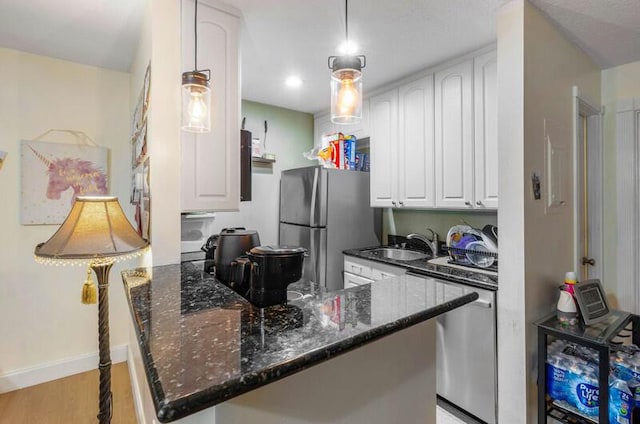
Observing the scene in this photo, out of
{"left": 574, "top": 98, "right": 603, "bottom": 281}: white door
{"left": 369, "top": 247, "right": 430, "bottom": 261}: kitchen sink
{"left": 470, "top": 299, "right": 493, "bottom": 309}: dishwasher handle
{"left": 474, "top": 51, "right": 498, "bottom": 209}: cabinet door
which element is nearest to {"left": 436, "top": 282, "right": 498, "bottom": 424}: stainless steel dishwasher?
{"left": 470, "top": 299, "right": 493, "bottom": 309}: dishwasher handle

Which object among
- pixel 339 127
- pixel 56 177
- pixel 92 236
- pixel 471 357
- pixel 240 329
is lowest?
pixel 471 357

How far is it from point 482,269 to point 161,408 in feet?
6.81

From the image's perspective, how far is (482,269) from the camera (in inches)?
82.4

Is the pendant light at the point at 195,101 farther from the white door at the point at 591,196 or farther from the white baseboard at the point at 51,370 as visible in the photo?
the white door at the point at 591,196

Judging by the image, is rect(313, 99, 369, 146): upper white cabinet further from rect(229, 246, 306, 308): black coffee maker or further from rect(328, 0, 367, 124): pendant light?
rect(229, 246, 306, 308): black coffee maker

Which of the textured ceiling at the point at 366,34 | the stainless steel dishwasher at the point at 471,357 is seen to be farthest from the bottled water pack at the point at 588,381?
the textured ceiling at the point at 366,34

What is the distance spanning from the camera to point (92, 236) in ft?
4.06

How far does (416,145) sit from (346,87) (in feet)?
4.85

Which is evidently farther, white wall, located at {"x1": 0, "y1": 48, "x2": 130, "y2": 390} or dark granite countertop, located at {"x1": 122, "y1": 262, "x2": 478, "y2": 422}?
white wall, located at {"x1": 0, "y1": 48, "x2": 130, "y2": 390}

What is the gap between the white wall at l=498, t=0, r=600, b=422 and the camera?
1.65 metres

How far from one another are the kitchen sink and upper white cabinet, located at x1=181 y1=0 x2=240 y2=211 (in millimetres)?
1560

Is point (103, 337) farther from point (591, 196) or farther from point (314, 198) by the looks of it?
point (591, 196)

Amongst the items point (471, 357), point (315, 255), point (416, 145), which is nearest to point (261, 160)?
point (315, 255)

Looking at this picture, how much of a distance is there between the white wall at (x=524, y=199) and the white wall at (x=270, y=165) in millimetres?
2363
